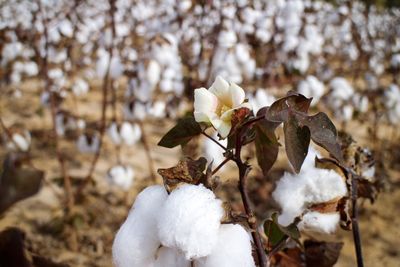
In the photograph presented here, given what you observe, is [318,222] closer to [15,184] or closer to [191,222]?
[191,222]

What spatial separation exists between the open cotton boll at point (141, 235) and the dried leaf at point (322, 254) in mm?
374

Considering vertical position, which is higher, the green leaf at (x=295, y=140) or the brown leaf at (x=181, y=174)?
the green leaf at (x=295, y=140)

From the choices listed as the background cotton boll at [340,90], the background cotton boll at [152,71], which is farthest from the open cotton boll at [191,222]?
the background cotton boll at [340,90]

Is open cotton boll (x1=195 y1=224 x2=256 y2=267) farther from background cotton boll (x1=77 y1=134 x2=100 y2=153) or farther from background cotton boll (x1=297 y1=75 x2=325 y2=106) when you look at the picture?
background cotton boll (x1=297 y1=75 x2=325 y2=106)

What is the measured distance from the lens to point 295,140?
592mm

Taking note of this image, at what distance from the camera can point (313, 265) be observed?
87cm

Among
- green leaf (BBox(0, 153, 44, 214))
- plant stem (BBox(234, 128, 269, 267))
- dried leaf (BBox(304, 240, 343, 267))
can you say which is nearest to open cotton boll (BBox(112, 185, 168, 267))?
plant stem (BBox(234, 128, 269, 267))

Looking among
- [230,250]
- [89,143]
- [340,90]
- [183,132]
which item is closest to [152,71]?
[89,143]

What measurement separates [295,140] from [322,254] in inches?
14.0

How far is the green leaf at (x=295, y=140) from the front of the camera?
0.58m

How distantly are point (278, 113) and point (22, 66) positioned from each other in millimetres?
4161

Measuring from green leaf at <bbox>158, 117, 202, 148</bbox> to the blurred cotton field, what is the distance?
0.02 meters

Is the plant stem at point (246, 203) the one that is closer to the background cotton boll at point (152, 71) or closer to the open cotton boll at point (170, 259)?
the open cotton boll at point (170, 259)

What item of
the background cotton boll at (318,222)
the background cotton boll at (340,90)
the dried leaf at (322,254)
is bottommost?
the background cotton boll at (340,90)
